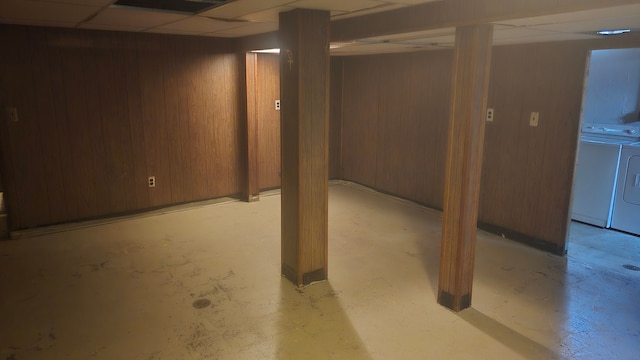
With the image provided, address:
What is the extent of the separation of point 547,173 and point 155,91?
4226 mm

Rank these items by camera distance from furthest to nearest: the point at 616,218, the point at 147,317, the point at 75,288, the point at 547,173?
the point at 616,218 < the point at 547,173 < the point at 75,288 < the point at 147,317

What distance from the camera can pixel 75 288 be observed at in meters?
3.41

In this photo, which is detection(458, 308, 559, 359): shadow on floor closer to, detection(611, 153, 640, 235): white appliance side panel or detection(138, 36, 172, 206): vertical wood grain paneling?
detection(611, 153, 640, 235): white appliance side panel

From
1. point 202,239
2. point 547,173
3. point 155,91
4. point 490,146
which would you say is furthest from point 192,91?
point 547,173

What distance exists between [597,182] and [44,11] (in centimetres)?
553

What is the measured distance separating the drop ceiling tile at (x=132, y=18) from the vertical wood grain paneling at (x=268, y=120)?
1.89 meters

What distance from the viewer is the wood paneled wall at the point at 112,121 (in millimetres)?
4395

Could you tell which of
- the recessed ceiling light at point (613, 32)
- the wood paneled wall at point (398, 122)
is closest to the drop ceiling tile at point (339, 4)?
the recessed ceiling light at point (613, 32)

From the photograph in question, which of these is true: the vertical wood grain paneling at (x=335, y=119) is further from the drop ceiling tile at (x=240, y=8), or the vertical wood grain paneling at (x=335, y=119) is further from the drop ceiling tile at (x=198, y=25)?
the drop ceiling tile at (x=240, y=8)

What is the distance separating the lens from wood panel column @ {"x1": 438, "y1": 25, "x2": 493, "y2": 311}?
275 centimetres

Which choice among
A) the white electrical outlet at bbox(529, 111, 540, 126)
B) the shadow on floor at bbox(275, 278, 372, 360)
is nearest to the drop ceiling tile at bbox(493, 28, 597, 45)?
the white electrical outlet at bbox(529, 111, 540, 126)

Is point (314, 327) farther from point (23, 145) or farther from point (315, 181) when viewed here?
point (23, 145)

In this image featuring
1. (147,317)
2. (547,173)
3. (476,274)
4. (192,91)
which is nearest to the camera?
(147,317)

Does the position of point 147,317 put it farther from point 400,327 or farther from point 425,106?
point 425,106
